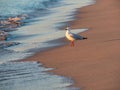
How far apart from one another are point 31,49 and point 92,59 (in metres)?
3.67

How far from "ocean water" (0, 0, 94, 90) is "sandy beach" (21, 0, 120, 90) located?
41 cm

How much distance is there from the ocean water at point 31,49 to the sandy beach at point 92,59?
16.1 inches

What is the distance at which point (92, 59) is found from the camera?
13.1 meters

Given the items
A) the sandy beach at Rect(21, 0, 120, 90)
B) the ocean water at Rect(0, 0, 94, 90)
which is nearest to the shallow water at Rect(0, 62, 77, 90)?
the ocean water at Rect(0, 0, 94, 90)

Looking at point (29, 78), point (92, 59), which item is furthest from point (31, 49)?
point (29, 78)

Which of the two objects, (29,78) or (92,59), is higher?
(92,59)

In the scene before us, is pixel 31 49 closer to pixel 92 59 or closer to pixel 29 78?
pixel 92 59

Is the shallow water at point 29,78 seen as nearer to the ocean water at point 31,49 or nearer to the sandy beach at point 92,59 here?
the ocean water at point 31,49

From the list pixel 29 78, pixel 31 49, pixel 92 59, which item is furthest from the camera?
pixel 31 49

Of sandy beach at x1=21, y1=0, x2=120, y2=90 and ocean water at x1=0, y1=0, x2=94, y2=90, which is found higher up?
sandy beach at x1=21, y1=0, x2=120, y2=90

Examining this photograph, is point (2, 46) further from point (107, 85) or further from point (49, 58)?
point (107, 85)

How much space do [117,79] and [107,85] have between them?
0.42 metres

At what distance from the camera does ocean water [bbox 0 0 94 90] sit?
11.2 metres

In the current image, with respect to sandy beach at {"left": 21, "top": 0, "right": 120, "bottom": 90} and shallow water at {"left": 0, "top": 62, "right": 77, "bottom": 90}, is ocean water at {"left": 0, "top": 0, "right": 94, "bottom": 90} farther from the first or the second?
sandy beach at {"left": 21, "top": 0, "right": 120, "bottom": 90}
